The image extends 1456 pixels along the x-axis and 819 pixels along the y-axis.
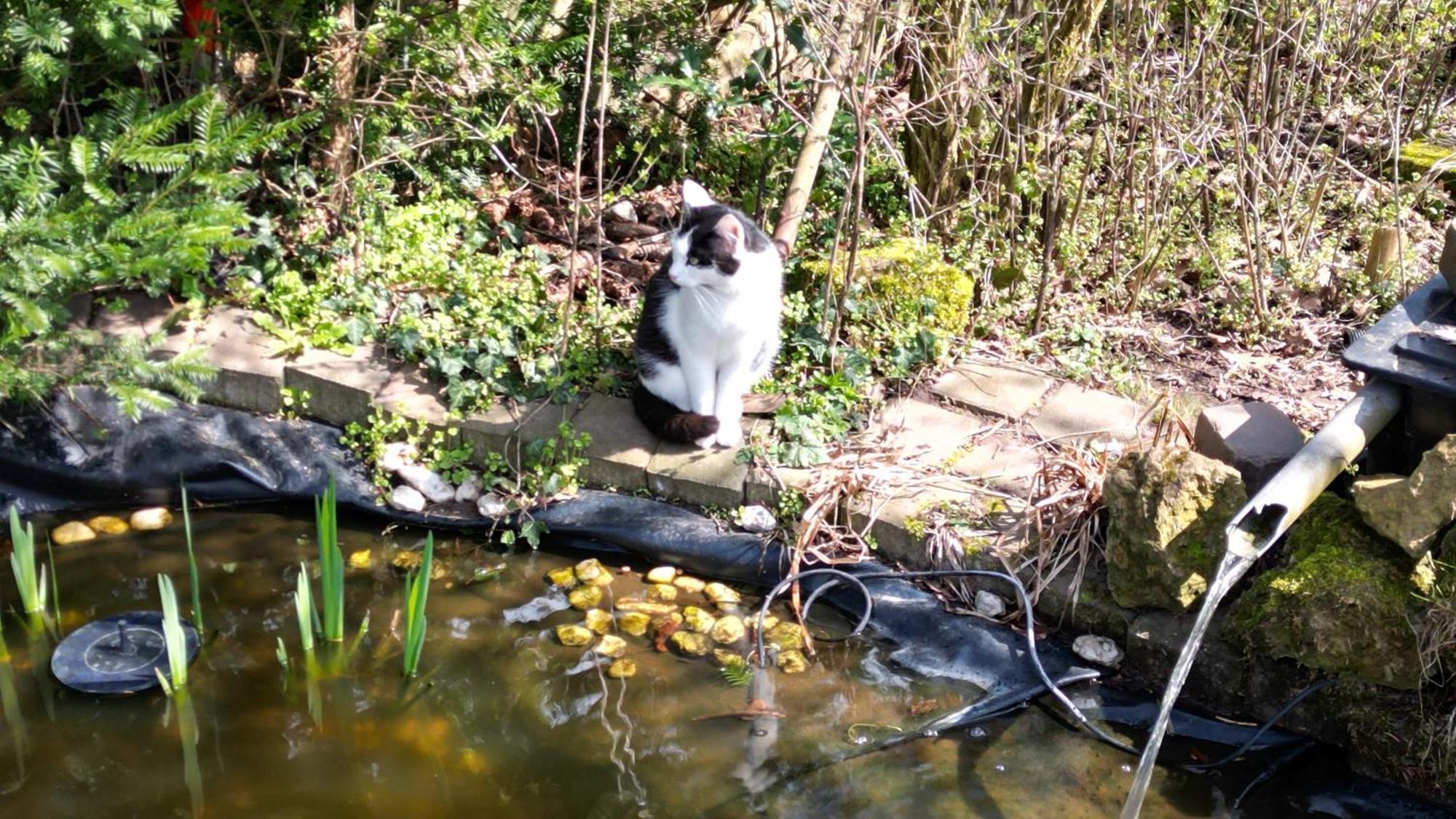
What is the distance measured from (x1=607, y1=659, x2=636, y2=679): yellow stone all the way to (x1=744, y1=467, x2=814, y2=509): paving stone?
2.29ft

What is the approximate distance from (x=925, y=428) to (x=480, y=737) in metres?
1.78

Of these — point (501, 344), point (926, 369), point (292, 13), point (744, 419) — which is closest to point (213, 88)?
point (292, 13)

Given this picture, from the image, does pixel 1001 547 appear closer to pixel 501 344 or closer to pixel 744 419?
pixel 744 419

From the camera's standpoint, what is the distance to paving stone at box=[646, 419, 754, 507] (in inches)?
150

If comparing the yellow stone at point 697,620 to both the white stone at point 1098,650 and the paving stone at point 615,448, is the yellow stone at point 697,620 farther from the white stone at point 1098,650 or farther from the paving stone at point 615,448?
the white stone at point 1098,650

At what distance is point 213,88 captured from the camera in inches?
146

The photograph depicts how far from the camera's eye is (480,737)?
10.2 feet

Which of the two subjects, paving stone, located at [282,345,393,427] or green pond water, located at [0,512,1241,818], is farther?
paving stone, located at [282,345,393,427]

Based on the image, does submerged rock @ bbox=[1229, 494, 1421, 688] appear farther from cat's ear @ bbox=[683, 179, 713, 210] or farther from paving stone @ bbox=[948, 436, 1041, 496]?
cat's ear @ bbox=[683, 179, 713, 210]

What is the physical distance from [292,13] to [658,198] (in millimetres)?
1720

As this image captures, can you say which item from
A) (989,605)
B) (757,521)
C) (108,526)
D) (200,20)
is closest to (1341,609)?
(989,605)

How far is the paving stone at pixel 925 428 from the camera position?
391cm

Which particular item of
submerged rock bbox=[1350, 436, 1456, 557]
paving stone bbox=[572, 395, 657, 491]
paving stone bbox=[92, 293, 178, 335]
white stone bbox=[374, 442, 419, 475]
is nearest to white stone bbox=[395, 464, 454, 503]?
white stone bbox=[374, 442, 419, 475]

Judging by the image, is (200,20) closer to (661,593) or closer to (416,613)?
(416,613)
